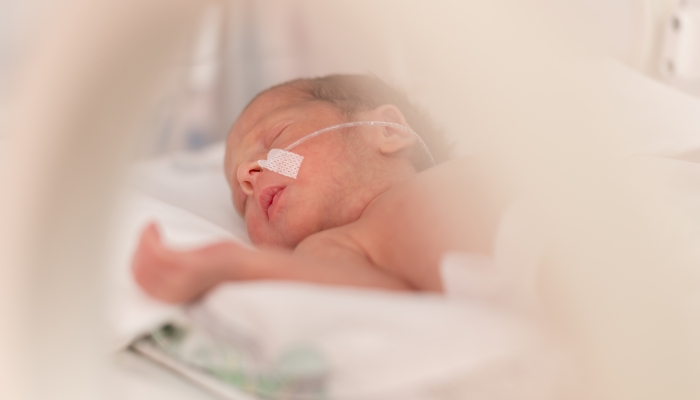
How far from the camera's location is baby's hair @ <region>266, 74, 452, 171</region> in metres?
0.96

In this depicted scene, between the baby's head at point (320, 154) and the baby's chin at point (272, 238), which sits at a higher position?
the baby's head at point (320, 154)

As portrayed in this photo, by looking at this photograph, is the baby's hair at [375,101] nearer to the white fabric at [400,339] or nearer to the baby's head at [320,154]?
the baby's head at [320,154]

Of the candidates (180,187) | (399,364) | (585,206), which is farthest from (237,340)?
(180,187)

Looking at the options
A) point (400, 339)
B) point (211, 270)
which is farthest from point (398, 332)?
point (211, 270)

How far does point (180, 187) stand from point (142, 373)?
0.62 meters

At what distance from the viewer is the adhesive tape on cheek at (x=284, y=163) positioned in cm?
88

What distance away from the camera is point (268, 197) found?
0.89 metres

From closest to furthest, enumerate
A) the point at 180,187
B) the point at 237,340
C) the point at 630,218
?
the point at 630,218 → the point at 237,340 → the point at 180,187

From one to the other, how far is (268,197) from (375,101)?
0.25m

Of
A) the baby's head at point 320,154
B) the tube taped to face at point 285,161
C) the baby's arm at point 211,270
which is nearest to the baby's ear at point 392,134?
the baby's head at point 320,154

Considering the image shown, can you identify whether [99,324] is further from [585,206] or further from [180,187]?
[180,187]

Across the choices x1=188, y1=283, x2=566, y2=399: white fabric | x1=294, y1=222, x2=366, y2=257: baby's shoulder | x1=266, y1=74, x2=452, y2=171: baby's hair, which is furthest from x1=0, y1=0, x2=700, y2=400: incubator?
x1=266, y1=74, x2=452, y2=171: baby's hair

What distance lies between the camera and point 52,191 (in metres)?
0.51

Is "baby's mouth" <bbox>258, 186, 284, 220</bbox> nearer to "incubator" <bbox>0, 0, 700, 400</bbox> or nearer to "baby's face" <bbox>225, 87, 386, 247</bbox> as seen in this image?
"baby's face" <bbox>225, 87, 386, 247</bbox>
